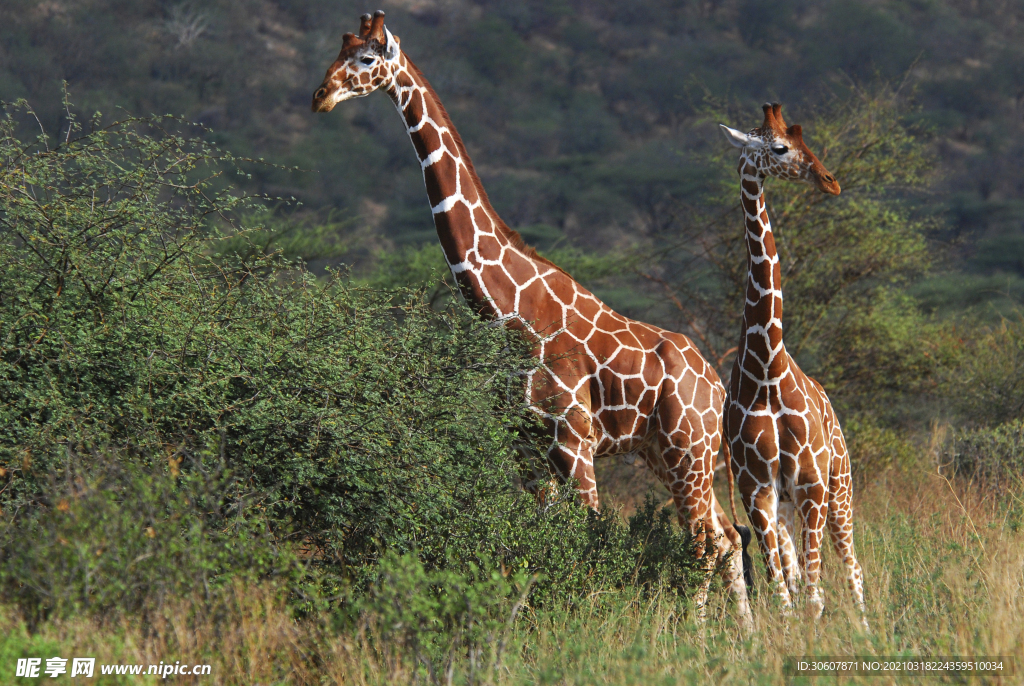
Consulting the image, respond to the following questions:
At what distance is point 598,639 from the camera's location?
4668mm

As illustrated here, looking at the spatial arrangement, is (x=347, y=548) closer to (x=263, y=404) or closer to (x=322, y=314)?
(x=263, y=404)

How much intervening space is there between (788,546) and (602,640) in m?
1.54

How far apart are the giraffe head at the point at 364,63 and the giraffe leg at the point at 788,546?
3.54 metres

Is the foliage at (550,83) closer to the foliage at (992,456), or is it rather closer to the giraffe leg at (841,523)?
the foliage at (992,456)

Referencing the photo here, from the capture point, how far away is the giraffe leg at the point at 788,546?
5.44 m

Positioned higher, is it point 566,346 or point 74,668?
point 566,346

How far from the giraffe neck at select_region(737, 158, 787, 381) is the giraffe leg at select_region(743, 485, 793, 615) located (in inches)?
26.7

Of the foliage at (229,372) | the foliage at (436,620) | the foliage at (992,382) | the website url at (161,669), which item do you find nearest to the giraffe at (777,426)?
the foliage at (229,372)

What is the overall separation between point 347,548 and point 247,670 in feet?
3.36

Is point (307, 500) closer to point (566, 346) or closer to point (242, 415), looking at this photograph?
point (242, 415)

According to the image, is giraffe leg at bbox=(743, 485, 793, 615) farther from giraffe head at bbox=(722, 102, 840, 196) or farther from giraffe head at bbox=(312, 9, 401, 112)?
giraffe head at bbox=(312, 9, 401, 112)

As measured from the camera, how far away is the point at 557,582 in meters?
5.16

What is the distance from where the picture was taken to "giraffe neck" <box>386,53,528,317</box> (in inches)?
230

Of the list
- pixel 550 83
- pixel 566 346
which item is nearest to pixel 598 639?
pixel 566 346
